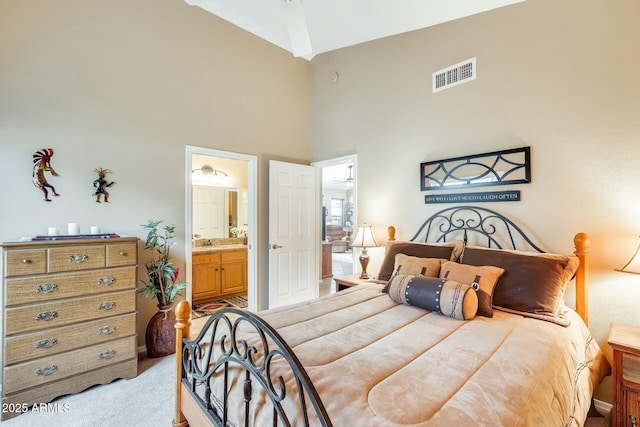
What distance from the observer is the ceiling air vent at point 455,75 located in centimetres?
Answer: 271

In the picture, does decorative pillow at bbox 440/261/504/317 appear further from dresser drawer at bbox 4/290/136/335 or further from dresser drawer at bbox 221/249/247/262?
dresser drawer at bbox 221/249/247/262

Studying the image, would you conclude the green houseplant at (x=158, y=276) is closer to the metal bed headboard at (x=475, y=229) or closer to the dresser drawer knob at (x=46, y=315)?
the dresser drawer knob at (x=46, y=315)

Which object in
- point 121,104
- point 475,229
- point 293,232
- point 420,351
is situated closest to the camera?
point 420,351

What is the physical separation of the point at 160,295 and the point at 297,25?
2.67 m

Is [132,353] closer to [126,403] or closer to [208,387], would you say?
[126,403]

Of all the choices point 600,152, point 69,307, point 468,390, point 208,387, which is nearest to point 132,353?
point 69,307

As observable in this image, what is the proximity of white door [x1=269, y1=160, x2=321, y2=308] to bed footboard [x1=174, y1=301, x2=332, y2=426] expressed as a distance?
2.19 meters

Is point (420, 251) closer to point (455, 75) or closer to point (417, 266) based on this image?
point (417, 266)

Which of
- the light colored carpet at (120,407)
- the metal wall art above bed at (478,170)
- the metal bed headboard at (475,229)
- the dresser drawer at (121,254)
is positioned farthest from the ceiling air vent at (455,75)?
the dresser drawer at (121,254)

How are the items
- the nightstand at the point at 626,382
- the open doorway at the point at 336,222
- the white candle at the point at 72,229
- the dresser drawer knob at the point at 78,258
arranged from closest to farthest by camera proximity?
the nightstand at the point at 626,382 → the dresser drawer knob at the point at 78,258 → the white candle at the point at 72,229 → the open doorway at the point at 336,222

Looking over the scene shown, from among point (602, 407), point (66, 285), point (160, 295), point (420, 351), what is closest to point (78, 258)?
point (66, 285)

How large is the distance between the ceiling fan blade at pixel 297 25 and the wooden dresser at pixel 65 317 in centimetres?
207

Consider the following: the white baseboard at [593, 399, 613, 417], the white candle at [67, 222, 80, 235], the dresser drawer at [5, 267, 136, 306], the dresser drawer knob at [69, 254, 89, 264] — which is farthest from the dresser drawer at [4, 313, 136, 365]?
the white baseboard at [593, 399, 613, 417]

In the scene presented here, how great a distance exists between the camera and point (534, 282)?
6.38ft
